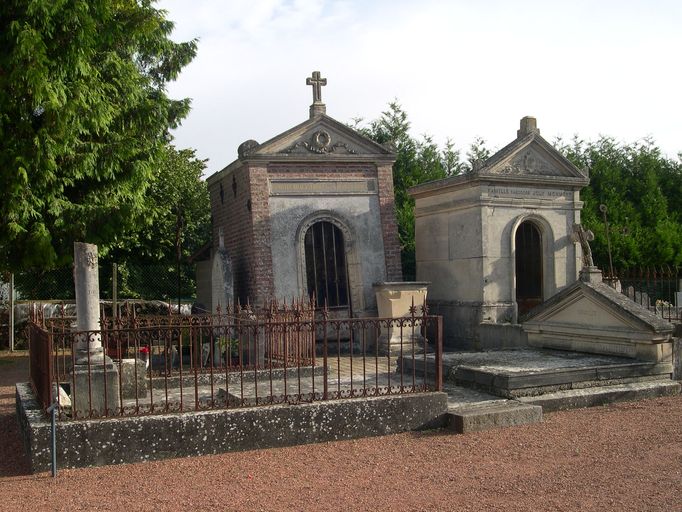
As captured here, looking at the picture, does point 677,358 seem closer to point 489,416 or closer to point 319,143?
point 489,416

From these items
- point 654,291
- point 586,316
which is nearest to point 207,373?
point 586,316

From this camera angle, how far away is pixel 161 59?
56.4ft

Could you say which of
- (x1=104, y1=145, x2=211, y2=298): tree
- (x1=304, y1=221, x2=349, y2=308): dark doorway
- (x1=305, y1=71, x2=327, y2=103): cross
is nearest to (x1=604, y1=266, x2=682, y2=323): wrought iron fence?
(x1=304, y1=221, x2=349, y2=308): dark doorway

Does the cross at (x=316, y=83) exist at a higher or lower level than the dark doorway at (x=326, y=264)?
higher

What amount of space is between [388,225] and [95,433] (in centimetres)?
995

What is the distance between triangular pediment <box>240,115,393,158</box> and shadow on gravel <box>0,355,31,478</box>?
613 cm

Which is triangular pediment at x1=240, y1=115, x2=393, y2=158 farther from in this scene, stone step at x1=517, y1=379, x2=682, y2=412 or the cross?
stone step at x1=517, y1=379, x2=682, y2=412

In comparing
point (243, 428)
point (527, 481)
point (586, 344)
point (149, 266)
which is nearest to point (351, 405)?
point (243, 428)

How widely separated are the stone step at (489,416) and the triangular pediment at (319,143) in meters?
8.14

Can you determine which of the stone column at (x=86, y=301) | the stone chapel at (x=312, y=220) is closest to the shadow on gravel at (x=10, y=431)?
the stone column at (x=86, y=301)

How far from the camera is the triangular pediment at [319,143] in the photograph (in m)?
15.1

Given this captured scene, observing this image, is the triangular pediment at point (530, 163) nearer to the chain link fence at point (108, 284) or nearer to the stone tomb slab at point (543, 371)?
the stone tomb slab at point (543, 371)

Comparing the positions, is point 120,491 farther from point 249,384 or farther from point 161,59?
point 161,59

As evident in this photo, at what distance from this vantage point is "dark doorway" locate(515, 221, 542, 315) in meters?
16.1
